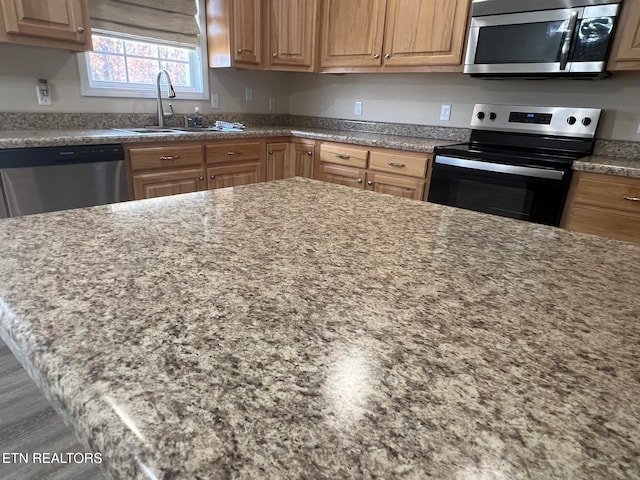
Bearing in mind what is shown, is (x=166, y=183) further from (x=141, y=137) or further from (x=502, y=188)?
(x=502, y=188)

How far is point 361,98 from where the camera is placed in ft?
12.0

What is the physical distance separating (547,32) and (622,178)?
96 centimetres

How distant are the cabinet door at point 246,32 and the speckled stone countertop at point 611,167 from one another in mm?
2553

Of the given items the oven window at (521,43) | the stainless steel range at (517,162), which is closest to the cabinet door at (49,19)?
the stainless steel range at (517,162)

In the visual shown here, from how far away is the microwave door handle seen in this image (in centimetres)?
221

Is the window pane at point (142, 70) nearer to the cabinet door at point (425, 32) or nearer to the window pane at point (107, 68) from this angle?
the window pane at point (107, 68)

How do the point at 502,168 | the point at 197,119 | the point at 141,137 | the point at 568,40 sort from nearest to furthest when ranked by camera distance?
the point at 568,40 < the point at 502,168 < the point at 141,137 < the point at 197,119

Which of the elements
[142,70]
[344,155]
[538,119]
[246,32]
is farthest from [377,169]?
[142,70]

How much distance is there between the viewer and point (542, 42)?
7.70 feet

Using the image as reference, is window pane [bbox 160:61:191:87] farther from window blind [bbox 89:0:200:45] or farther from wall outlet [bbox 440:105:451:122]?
wall outlet [bbox 440:105:451:122]

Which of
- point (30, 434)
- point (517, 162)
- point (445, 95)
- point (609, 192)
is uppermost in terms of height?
point (445, 95)

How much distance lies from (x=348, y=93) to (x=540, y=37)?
174cm

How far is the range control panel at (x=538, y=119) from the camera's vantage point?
2.52 metres

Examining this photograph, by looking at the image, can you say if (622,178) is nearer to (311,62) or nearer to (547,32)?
(547,32)
